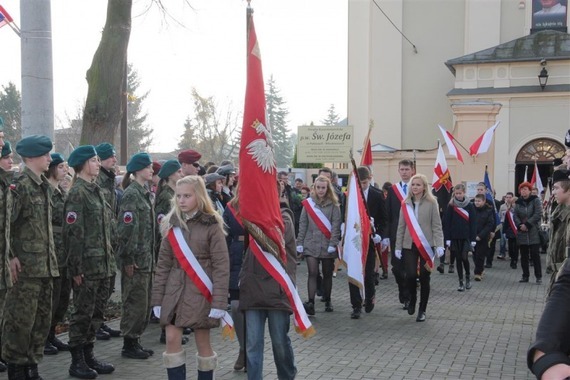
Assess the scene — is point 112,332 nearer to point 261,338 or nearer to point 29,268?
point 29,268

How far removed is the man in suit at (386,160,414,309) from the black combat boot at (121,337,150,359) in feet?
15.1

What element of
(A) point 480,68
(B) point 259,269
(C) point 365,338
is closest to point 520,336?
(C) point 365,338

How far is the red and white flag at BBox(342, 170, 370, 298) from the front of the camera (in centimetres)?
1010

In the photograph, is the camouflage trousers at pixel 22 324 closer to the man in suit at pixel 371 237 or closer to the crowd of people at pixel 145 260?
the crowd of people at pixel 145 260

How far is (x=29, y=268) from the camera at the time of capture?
20.1 ft

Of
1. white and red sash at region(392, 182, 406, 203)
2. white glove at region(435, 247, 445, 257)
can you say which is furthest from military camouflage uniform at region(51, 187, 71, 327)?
white and red sash at region(392, 182, 406, 203)

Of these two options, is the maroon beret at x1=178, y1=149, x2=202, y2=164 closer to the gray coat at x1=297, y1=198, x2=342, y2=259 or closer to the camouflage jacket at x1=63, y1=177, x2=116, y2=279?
the camouflage jacket at x1=63, y1=177, x2=116, y2=279

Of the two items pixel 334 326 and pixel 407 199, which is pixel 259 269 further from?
pixel 407 199

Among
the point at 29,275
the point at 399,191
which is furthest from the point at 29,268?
the point at 399,191

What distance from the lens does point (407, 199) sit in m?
10.3

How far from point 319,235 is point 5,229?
5.44 meters

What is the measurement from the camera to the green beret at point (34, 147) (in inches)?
247

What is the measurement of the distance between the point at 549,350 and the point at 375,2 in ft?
105

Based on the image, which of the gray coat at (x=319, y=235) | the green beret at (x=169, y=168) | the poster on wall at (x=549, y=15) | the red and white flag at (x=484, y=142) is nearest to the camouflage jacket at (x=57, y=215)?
the green beret at (x=169, y=168)
